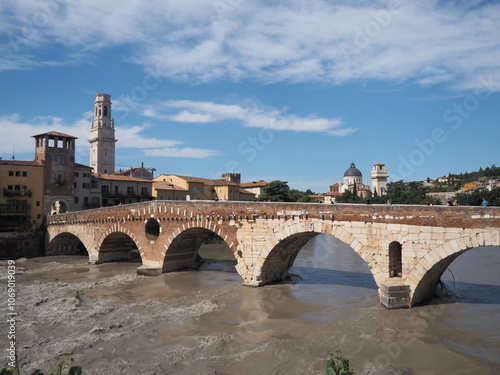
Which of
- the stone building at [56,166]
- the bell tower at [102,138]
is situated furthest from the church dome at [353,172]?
the stone building at [56,166]

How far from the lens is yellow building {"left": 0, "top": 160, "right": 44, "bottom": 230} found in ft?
118

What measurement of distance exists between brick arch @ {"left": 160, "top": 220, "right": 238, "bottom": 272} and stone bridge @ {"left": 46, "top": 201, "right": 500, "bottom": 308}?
0.05 metres

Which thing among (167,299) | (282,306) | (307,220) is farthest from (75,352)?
(307,220)

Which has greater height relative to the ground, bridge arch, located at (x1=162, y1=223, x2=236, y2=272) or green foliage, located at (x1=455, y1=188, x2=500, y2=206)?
green foliage, located at (x1=455, y1=188, x2=500, y2=206)

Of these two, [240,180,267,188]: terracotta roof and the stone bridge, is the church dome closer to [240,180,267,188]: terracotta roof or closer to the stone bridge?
[240,180,267,188]: terracotta roof

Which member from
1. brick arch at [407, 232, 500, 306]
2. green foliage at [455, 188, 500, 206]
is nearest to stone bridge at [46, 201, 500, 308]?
brick arch at [407, 232, 500, 306]

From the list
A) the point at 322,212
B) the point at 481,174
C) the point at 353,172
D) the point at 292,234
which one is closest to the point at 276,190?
the point at 292,234

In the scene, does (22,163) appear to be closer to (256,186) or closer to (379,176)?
(256,186)

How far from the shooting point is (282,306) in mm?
16906

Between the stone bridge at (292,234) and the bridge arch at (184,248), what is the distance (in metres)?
0.06

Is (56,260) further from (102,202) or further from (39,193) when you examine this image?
(102,202)

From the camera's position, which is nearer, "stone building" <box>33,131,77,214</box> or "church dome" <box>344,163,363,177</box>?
"stone building" <box>33,131,77,214</box>

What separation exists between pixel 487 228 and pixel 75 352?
540 inches

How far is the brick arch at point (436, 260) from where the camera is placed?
1333cm
